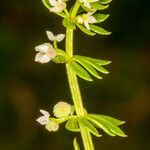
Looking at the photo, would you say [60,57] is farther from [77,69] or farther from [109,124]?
[109,124]

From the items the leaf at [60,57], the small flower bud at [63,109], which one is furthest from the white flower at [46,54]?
the small flower bud at [63,109]

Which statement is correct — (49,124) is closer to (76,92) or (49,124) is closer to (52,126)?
(52,126)

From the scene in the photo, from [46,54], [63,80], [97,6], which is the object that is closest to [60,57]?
[46,54]

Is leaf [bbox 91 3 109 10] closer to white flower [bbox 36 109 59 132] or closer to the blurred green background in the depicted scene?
white flower [bbox 36 109 59 132]

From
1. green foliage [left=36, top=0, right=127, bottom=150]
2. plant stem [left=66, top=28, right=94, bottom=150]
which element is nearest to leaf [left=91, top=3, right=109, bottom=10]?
green foliage [left=36, top=0, right=127, bottom=150]

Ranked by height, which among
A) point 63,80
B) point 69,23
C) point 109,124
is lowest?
point 109,124

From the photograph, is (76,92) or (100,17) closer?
(76,92)

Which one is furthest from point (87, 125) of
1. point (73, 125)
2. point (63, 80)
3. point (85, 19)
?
point (63, 80)

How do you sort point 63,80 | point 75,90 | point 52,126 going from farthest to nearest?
point 63,80 → point 52,126 → point 75,90

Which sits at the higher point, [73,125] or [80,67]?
[80,67]

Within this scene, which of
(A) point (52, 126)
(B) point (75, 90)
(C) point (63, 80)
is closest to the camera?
(B) point (75, 90)
